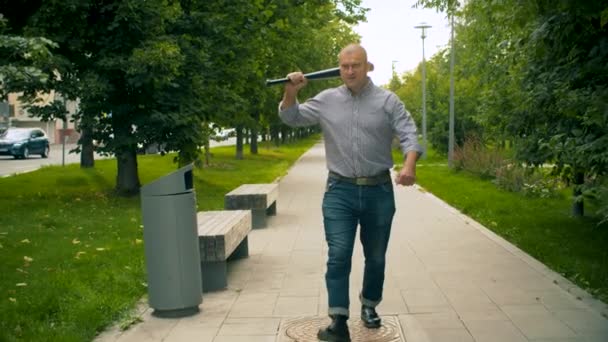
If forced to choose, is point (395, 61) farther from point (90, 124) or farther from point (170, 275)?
point (170, 275)

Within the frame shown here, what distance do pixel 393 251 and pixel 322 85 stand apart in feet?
116

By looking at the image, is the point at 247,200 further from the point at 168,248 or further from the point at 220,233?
the point at 168,248

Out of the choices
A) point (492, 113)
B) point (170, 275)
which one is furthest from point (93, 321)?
point (492, 113)

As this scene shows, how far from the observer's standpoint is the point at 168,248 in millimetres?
6367

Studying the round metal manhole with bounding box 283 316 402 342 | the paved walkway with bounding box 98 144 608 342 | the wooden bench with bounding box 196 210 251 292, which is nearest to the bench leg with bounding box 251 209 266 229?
the paved walkway with bounding box 98 144 608 342

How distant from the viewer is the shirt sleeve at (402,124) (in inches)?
215

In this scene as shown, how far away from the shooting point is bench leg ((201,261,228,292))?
7.46 meters

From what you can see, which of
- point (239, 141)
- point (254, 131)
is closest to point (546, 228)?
point (254, 131)

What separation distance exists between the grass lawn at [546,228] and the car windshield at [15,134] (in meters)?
23.3

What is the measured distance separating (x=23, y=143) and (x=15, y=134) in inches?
36.9

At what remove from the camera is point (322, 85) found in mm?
44875

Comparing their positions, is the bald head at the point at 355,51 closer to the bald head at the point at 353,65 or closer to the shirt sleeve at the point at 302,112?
the bald head at the point at 353,65

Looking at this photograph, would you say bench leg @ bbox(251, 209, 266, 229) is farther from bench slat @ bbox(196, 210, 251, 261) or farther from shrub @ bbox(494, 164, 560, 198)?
shrub @ bbox(494, 164, 560, 198)

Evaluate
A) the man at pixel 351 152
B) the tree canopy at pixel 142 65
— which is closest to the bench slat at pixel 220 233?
the man at pixel 351 152
